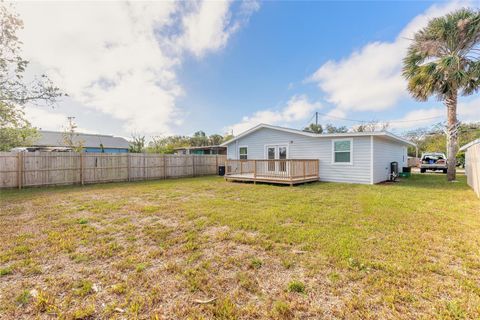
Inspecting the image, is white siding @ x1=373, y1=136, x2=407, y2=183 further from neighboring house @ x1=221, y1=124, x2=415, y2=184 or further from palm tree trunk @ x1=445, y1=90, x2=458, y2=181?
palm tree trunk @ x1=445, y1=90, x2=458, y2=181

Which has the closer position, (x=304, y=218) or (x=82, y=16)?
(x=304, y=218)

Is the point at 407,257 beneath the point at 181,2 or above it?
beneath

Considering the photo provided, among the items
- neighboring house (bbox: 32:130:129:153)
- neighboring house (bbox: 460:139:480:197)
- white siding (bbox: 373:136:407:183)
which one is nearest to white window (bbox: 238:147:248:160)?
white siding (bbox: 373:136:407:183)

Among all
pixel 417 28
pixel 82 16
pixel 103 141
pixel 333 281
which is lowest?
pixel 333 281

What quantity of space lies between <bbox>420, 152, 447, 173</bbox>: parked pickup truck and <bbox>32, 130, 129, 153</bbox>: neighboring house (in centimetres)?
3230

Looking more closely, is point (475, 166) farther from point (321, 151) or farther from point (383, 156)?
point (321, 151)

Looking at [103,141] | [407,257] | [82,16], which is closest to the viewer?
[407,257]

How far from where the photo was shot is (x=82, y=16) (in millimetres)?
7770

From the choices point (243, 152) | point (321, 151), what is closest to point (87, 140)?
point (243, 152)

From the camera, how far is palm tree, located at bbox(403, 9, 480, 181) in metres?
9.67

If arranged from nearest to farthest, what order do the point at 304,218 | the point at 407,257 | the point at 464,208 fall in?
1. the point at 407,257
2. the point at 304,218
3. the point at 464,208

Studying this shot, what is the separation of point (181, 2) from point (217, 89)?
7.42 m

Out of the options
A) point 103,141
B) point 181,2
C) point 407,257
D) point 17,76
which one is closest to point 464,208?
point 407,257

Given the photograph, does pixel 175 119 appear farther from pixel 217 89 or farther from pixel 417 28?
pixel 417 28
